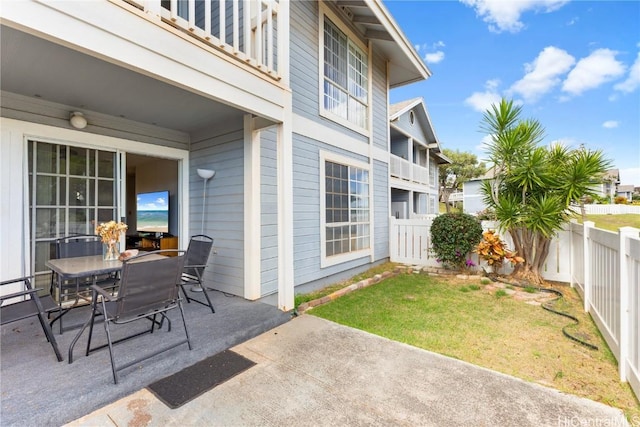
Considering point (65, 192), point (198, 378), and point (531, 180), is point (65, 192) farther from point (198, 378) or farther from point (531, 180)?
point (531, 180)

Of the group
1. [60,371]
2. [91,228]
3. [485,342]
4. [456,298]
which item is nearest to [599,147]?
[456,298]

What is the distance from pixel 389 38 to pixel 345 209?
4258 mm

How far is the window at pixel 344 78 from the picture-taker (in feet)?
19.0

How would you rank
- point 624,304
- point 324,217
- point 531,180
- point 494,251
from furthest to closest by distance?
point 494,251
point 324,217
point 531,180
point 624,304

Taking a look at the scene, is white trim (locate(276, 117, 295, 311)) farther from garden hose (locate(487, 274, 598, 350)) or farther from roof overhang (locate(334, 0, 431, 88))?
roof overhang (locate(334, 0, 431, 88))

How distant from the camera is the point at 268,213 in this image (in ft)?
14.6

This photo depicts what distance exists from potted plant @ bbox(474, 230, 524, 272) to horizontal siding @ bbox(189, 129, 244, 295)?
185 inches

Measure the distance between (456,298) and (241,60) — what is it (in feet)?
15.5

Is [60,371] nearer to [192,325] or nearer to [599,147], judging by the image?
[192,325]

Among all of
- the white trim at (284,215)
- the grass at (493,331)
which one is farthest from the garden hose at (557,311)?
the white trim at (284,215)

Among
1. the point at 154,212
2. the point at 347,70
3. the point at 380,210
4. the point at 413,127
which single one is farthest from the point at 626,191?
the point at 154,212

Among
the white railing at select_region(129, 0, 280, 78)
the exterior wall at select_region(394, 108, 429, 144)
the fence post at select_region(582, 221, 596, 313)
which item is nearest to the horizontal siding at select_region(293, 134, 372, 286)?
the white railing at select_region(129, 0, 280, 78)

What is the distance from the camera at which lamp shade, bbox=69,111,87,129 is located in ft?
12.7

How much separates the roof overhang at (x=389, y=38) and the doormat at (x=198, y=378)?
21.1 ft
